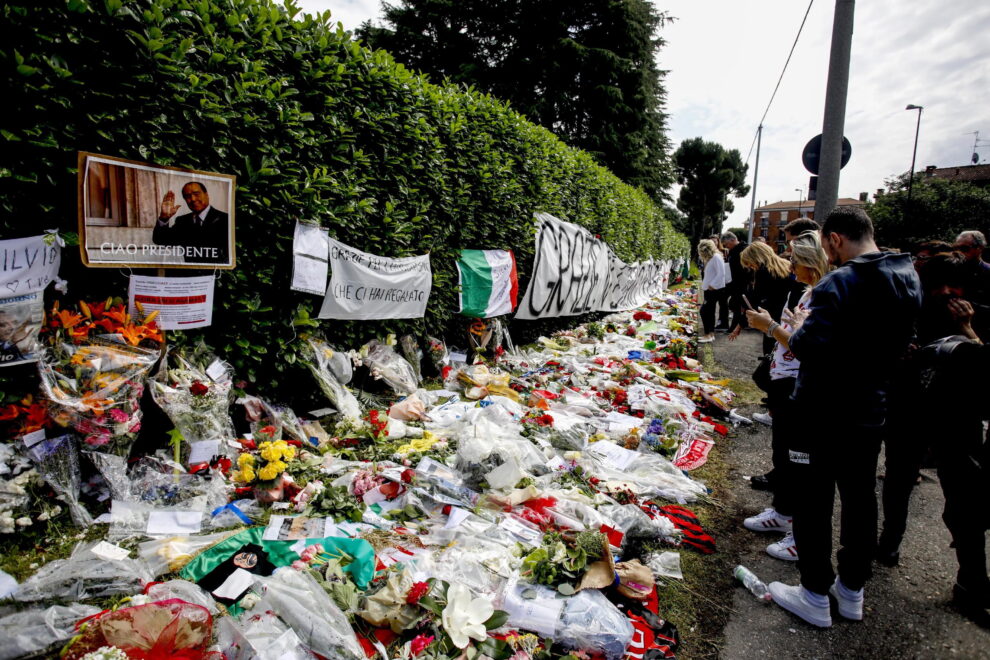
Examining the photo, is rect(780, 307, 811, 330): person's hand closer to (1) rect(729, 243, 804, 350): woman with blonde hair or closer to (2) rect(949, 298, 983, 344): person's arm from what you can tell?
(2) rect(949, 298, 983, 344): person's arm

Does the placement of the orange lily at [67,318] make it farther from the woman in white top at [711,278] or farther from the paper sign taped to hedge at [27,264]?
the woman in white top at [711,278]

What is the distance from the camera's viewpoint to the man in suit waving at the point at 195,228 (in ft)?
10.5

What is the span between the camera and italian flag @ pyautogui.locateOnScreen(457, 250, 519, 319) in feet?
20.8

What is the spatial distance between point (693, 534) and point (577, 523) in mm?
785

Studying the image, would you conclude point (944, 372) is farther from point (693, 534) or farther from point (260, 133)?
point (260, 133)

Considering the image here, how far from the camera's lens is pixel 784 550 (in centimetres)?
305

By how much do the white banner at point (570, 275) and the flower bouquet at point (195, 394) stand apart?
4883 mm

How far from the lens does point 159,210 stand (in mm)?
3170

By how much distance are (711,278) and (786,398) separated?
22.9 ft

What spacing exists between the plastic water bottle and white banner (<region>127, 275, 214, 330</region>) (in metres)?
3.71

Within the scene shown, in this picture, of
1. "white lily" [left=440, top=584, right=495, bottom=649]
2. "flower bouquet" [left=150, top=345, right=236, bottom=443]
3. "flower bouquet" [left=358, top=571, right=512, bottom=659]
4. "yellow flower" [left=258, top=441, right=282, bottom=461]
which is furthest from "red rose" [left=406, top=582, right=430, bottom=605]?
"flower bouquet" [left=150, top=345, right=236, bottom=443]

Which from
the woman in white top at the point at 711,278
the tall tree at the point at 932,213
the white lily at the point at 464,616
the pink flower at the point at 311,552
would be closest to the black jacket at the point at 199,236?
the pink flower at the point at 311,552

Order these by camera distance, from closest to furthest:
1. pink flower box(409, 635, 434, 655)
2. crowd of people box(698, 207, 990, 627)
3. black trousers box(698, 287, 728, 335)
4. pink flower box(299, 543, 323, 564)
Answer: pink flower box(409, 635, 434, 655), crowd of people box(698, 207, 990, 627), pink flower box(299, 543, 323, 564), black trousers box(698, 287, 728, 335)

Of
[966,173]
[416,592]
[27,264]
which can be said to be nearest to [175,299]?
[27,264]
